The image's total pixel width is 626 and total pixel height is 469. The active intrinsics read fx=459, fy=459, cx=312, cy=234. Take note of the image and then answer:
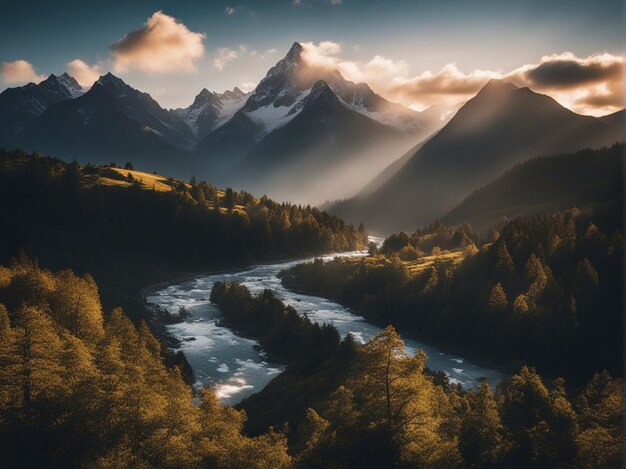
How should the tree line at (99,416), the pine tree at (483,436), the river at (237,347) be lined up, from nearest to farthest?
the tree line at (99,416) < the pine tree at (483,436) < the river at (237,347)

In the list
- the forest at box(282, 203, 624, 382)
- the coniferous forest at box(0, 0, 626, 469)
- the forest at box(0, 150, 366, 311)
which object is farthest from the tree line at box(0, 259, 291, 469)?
the forest at box(0, 150, 366, 311)

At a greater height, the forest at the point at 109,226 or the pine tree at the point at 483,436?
the forest at the point at 109,226

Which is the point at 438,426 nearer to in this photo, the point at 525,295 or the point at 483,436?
the point at 483,436

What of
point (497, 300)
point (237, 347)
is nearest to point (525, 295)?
point (497, 300)

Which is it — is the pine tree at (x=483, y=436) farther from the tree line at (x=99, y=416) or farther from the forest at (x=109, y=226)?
the forest at (x=109, y=226)

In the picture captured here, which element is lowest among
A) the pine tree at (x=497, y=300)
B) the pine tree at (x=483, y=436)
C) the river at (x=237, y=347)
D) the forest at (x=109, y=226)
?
the river at (x=237, y=347)

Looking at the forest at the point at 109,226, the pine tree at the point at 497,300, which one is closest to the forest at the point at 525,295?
the pine tree at the point at 497,300

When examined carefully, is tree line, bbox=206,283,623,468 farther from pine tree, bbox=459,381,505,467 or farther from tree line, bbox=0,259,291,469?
tree line, bbox=0,259,291,469

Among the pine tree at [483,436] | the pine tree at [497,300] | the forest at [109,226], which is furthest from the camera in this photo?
the forest at [109,226]
